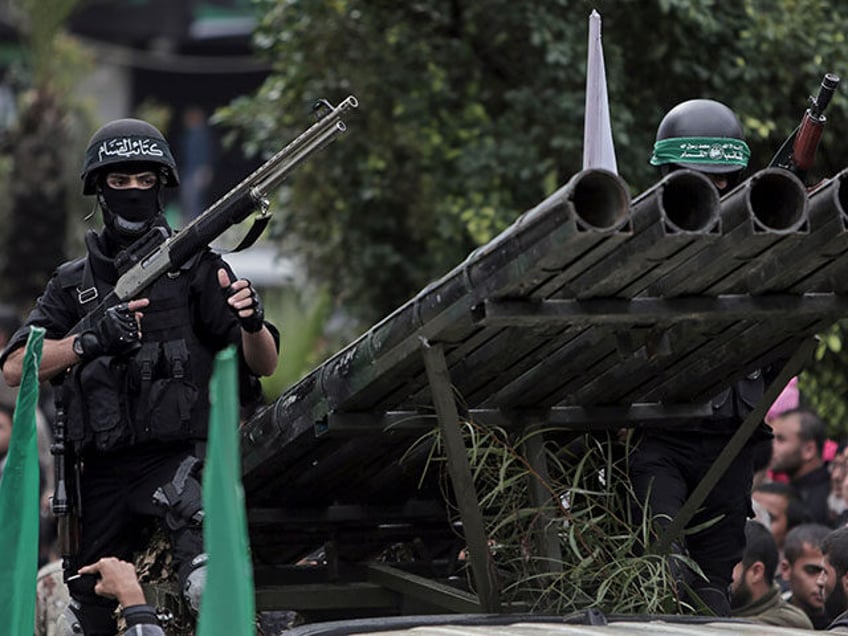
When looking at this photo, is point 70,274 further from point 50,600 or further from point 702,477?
point 702,477

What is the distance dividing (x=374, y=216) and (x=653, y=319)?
6345 mm

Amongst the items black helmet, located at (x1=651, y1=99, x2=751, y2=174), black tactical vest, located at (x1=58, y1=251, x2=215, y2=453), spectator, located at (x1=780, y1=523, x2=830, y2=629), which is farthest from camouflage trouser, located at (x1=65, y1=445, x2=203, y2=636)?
spectator, located at (x1=780, y1=523, x2=830, y2=629)

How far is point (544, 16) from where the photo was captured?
33.0ft

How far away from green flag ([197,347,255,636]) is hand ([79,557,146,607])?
1.85 m

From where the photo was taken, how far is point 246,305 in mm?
6027

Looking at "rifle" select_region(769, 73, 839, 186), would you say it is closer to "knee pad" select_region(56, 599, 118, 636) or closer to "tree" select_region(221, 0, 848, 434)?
"knee pad" select_region(56, 599, 118, 636)

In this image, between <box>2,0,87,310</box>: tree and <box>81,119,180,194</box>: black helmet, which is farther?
<box>2,0,87,310</box>: tree

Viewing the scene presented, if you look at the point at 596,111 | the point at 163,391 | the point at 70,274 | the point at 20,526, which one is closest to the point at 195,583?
Result: the point at 163,391

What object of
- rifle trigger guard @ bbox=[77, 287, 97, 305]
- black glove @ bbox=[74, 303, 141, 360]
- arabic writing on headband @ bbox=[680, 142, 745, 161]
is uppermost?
arabic writing on headband @ bbox=[680, 142, 745, 161]

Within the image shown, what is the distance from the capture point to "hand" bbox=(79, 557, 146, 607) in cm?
570

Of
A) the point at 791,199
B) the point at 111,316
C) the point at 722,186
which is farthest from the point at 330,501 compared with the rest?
the point at 791,199

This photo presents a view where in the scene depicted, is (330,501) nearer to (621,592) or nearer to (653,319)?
(621,592)

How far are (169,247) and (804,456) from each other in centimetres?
493

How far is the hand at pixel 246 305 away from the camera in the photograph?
602 cm
